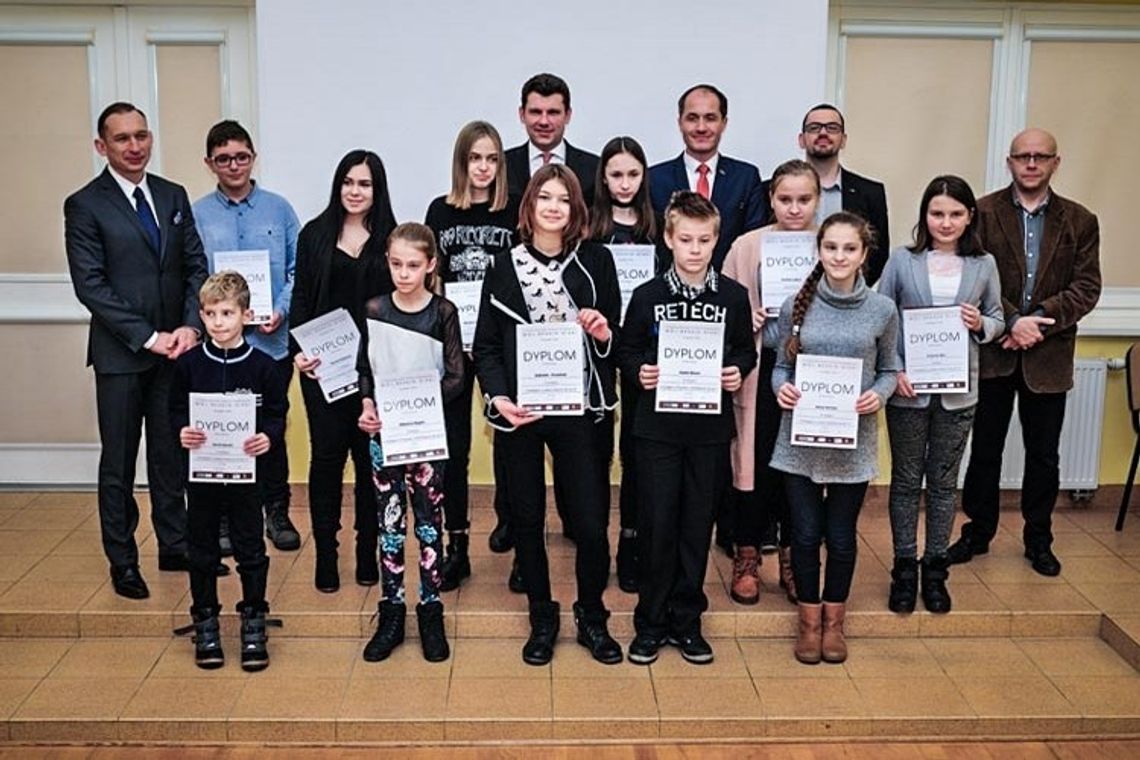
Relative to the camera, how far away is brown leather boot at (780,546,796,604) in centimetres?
423

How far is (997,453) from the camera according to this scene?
4.62m

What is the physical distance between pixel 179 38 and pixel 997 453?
3940mm

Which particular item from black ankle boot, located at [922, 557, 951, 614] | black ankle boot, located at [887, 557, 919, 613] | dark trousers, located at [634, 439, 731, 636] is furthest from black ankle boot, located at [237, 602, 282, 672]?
black ankle boot, located at [922, 557, 951, 614]

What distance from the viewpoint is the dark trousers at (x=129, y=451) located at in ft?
13.8

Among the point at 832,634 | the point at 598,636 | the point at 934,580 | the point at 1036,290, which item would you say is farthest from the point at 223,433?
the point at 1036,290

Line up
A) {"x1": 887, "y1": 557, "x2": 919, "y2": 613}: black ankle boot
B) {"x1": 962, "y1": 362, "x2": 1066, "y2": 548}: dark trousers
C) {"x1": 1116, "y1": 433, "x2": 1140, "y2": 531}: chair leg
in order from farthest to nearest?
{"x1": 1116, "y1": 433, "x2": 1140, "y2": 531}: chair leg < {"x1": 962, "y1": 362, "x2": 1066, "y2": 548}: dark trousers < {"x1": 887, "y1": 557, "x2": 919, "y2": 613}: black ankle boot

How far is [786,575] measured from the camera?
4305 mm

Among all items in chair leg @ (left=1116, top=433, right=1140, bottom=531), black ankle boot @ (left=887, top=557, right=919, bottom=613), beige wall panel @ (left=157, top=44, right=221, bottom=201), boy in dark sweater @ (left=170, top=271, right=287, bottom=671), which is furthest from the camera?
beige wall panel @ (left=157, top=44, right=221, bottom=201)

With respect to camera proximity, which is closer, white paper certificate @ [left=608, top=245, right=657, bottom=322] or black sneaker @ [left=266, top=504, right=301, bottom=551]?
white paper certificate @ [left=608, top=245, right=657, bottom=322]

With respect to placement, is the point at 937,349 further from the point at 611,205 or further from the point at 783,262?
the point at 611,205

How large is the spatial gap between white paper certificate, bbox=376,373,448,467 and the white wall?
1693mm

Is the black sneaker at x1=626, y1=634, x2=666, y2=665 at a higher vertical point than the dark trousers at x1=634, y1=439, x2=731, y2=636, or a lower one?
lower

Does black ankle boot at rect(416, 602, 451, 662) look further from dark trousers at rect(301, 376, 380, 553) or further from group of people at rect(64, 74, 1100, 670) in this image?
dark trousers at rect(301, 376, 380, 553)

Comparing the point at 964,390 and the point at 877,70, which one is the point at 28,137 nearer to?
the point at 877,70
